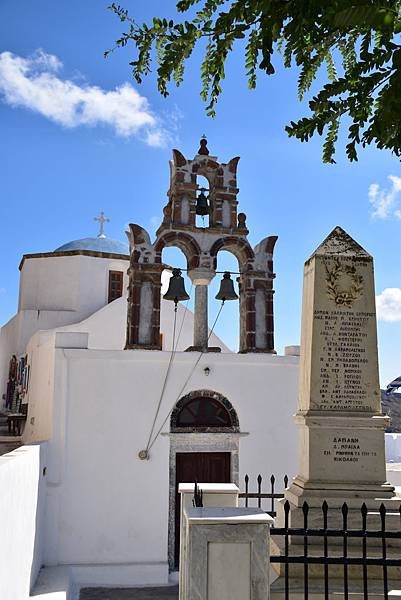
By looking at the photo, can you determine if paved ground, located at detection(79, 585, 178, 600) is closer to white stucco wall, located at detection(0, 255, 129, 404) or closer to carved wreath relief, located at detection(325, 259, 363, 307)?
carved wreath relief, located at detection(325, 259, 363, 307)

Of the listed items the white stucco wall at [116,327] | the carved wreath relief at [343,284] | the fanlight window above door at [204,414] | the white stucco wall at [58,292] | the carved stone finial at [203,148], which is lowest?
the fanlight window above door at [204,414]

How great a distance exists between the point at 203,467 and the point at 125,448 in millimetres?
1438

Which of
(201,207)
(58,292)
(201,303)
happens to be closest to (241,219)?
(201,207)

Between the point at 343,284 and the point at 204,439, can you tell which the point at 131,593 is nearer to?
the point at 204,439

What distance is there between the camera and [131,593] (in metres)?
8.73

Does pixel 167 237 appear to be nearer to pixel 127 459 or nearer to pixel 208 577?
pixel 127 459

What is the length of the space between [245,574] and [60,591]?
5.21m

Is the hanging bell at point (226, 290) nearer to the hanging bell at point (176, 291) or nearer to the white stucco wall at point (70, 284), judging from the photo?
the hanging bell at point (176, 291)

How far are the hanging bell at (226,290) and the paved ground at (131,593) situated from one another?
491 centimetres

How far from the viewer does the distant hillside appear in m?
21.2

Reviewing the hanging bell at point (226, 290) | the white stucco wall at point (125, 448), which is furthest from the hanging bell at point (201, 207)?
the white stucco wall at point (125, 448)

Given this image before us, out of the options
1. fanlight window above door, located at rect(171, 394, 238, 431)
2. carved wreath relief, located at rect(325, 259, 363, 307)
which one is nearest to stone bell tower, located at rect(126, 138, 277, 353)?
fanlight window above door, located at rect(171, 394, 238, 431)

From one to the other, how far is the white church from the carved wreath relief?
4791 millimetres

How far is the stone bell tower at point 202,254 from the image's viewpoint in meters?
9.85
